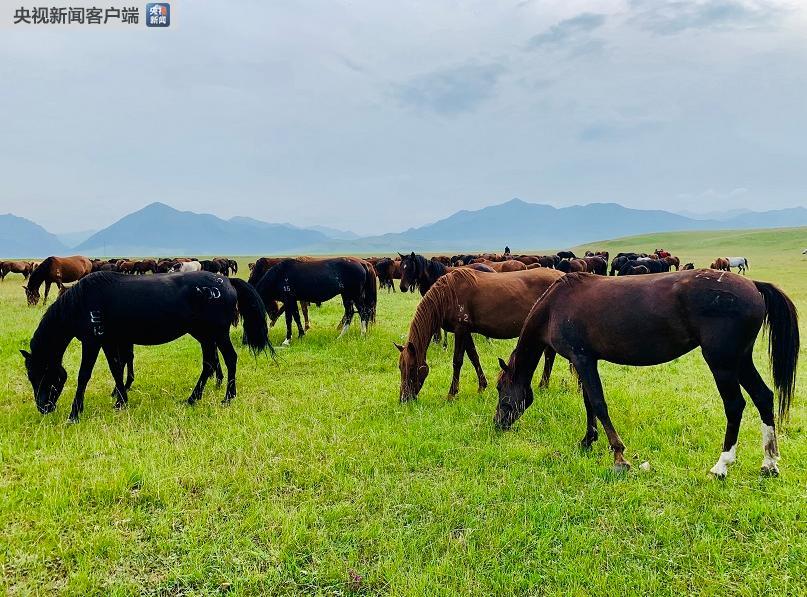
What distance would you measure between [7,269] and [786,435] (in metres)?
47.9

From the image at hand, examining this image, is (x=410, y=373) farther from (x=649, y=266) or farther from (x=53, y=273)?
(x=649, y=266)

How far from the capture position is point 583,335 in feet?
16.9

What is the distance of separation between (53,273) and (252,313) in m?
19.1

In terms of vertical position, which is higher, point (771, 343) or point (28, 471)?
point (771, 343)

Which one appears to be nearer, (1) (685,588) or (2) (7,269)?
(1) (685,588)

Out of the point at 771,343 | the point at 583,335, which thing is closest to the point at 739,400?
the point at 771,343

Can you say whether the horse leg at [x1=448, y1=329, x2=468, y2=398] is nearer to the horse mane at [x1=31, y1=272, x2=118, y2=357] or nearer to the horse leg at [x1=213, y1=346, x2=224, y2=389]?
the horse leg at [x1=213, y1=346, x2=224, y2=389]

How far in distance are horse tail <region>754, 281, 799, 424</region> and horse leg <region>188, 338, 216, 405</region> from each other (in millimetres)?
7814

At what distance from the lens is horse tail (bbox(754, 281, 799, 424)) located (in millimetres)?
4617

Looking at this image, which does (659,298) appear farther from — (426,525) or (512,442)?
(426,525)

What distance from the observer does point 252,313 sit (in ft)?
27.7

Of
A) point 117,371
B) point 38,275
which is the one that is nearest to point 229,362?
point 117,371

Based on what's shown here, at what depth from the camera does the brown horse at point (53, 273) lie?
19703 mm

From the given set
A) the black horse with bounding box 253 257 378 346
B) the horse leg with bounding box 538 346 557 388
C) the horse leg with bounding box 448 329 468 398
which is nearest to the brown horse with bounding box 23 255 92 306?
the black horse with bounding box 253 257 378 346
